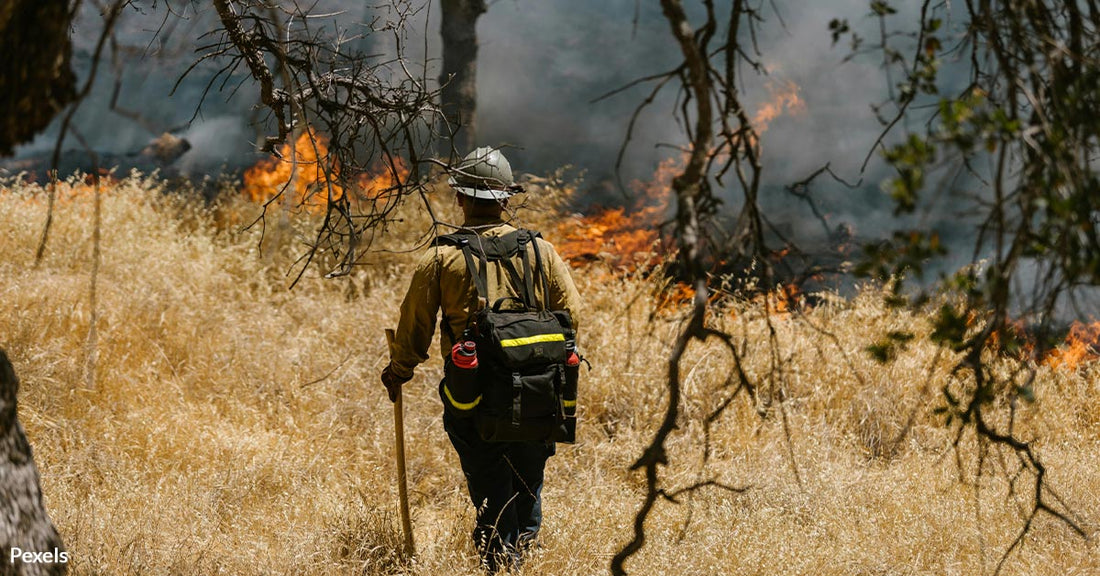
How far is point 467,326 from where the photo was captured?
369 centimetres

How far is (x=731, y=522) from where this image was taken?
14.7ft

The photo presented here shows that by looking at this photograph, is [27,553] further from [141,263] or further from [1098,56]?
[141,263]

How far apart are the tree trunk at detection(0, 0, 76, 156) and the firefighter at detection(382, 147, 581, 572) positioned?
159 cm

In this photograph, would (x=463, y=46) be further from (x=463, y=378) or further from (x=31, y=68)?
(x=31, y=68)

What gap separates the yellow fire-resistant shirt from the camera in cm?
365

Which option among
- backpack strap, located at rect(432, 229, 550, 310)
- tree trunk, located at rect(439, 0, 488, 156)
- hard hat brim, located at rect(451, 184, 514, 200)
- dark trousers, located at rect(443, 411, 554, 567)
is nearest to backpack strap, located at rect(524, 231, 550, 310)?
backpack strap, located at rect(432, 229, 550, 310)

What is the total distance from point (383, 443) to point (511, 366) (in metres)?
2.11

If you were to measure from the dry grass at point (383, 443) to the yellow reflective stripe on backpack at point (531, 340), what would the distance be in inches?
14.0

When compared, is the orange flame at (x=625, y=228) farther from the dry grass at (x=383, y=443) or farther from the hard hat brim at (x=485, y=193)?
the hard hat brim at (x=485, y=193)

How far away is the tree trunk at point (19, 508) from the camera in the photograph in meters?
2.22

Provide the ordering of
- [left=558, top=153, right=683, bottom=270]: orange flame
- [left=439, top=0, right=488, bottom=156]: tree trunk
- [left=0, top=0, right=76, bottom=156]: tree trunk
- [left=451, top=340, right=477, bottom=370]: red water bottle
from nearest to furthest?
[left=0, top=0, right=76, bottom=156]: tree trunk → [left=451, top=340, right=477, bottom=370]: red water bottle → [left=558, top=153, right=683, bottom=270]: orange flame → [left=439, top=0, right=488, bottom=156]: tree trunk

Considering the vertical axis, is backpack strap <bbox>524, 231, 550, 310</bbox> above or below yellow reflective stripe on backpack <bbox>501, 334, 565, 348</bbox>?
above

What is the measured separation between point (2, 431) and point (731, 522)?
3241 mm

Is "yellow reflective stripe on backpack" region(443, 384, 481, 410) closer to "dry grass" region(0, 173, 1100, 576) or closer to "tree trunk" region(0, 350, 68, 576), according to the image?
"dry grass" region(0, 173, 1100, 576)
